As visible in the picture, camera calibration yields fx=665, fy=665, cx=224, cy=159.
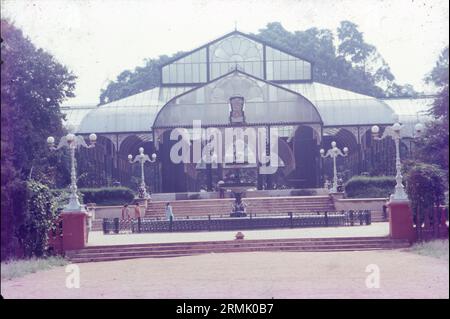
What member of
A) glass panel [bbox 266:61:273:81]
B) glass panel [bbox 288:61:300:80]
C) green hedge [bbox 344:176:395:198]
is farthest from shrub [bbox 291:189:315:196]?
glass panel [bbox 288:61:300:80]

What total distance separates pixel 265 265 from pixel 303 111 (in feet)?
90.1

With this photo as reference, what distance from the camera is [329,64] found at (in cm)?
7400

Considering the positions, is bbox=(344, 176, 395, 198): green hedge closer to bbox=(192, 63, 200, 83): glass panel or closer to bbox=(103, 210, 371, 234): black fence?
bbox=(103, 210, 371, 234): black fence

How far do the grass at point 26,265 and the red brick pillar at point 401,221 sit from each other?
953cm

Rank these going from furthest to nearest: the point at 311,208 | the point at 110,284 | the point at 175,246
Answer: the point at 311,208, the point at 175,246, the point at 110,284

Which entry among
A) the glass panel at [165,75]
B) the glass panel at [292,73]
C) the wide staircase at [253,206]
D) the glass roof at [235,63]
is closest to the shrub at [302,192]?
the wide staircase at [253,206]

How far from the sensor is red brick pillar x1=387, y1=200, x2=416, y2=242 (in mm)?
19547

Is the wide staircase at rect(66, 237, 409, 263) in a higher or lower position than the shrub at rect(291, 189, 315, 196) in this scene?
lower

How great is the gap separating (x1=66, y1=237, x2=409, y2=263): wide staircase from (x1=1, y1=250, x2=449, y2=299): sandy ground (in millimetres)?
842

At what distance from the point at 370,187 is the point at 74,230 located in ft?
68.5

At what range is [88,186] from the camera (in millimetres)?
42781

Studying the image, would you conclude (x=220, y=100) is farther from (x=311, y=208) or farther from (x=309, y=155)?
(x=311, y=208)

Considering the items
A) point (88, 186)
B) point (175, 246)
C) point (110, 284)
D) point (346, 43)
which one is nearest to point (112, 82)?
point (346, 43)

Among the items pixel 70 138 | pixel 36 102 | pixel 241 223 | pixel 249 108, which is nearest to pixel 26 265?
pixel 70 138
